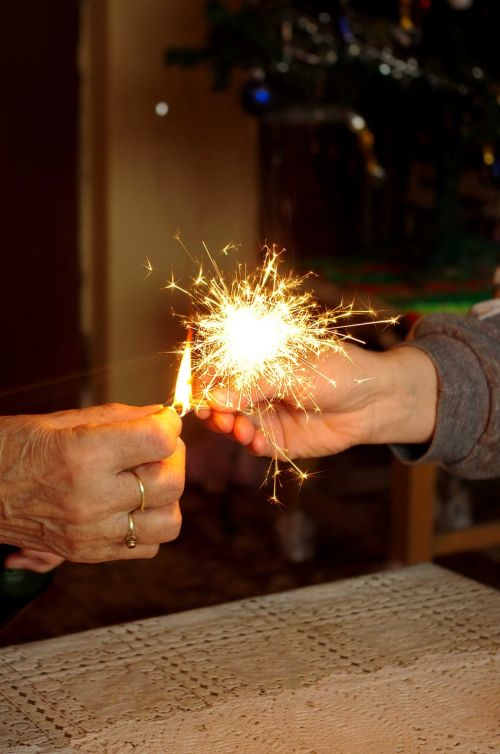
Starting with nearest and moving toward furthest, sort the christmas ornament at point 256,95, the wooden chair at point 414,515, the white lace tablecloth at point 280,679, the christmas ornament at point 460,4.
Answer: the white lace tablecloth at point 280,679 < the wooden chair at point 414,515 < the christmas ornament at point 460,4 < the christmas ornament at point 256,95

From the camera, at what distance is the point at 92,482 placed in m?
0.83

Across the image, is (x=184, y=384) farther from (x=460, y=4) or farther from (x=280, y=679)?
(x=460, y=4)

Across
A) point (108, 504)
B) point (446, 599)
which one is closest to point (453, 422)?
point (446, 599)

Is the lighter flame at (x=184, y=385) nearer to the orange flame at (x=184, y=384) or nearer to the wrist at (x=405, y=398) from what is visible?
the orange flame at (x=184, y=384)

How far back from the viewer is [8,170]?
9.96 ft

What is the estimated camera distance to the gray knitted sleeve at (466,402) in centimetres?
117

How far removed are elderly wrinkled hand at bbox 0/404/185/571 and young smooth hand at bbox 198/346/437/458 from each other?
25 centimetres

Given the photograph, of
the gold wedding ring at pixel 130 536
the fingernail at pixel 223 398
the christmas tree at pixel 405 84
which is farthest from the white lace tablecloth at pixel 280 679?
the christmas tree at pixel 405 84

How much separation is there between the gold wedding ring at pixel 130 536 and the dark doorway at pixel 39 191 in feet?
6.72

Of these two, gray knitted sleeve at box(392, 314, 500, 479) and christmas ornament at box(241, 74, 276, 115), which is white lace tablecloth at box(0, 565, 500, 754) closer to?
gray knitted sleeve at box(392, 314, 500, 479)

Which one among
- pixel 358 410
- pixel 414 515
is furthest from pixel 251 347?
pixel 414 515

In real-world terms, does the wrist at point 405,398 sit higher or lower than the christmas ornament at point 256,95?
lower

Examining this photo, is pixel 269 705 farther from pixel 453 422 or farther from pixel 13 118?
pixel 13 118

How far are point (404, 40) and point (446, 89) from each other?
0.48ft
